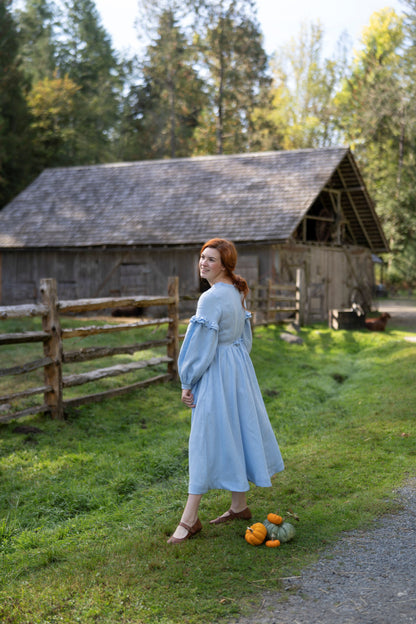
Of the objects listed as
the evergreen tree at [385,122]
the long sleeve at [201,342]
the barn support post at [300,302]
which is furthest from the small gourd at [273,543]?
the evergreen tree at [385,122]

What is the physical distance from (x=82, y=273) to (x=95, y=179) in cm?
458

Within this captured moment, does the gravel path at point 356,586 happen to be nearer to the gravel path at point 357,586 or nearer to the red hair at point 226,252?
the gravel path at point 357,586

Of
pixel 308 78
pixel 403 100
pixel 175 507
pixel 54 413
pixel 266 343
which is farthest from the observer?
pixel 308 78

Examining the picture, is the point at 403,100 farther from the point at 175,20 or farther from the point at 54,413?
the point at 54,413

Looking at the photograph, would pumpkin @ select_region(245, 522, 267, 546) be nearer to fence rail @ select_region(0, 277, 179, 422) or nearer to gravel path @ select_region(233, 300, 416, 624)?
gravel path @ select_region(233, 300, 416, 624)

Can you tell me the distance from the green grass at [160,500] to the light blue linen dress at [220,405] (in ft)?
1.37

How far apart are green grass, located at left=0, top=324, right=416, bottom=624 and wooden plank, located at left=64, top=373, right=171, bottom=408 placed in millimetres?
117

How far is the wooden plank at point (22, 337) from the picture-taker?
6858 mm

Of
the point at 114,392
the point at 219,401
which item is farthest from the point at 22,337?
the point at 219,401

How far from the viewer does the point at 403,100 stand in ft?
117

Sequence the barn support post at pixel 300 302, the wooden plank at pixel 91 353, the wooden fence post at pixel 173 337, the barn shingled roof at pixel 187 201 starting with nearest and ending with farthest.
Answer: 1. the wooden plank at pixel 91 353
2. the wooden fence post at pixel 173 337
3. the barn support post at pixel 300 302
4. the barn shingled roof at pixel 187 201

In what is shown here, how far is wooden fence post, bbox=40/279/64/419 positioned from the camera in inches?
292

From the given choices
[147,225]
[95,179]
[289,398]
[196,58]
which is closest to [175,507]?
[289,398]

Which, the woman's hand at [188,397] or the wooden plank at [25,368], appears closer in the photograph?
the woman's hand at [188,397]
